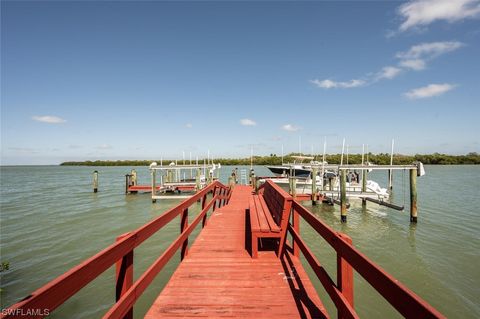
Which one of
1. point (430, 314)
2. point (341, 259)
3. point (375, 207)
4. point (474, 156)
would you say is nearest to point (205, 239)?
point (341, 259)

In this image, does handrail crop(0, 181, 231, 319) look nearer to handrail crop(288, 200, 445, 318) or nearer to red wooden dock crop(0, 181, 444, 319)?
red wooden dock crop(0, 181, 444, 319)

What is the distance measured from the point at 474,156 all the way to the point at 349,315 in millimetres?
126100

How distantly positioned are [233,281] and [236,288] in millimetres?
221

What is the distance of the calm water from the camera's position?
598 centimetres

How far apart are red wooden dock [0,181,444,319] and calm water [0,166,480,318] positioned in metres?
2.21

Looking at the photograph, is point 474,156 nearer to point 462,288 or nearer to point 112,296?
point 462,288

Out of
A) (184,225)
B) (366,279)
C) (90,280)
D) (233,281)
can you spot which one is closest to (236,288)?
(233,281)

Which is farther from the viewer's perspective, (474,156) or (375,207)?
(474,156)

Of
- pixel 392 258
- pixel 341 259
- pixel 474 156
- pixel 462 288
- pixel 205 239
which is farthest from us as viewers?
pixel 474 156

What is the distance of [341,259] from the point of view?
8.46ft

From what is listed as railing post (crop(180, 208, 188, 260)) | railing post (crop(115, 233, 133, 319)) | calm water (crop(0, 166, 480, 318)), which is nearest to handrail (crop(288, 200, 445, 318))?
railing post (crop(115, 233, 133, 319))

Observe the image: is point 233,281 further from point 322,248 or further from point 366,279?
point 322,248

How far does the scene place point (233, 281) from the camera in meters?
3.90

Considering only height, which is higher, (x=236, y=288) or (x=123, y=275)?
(x=123, y=275)
